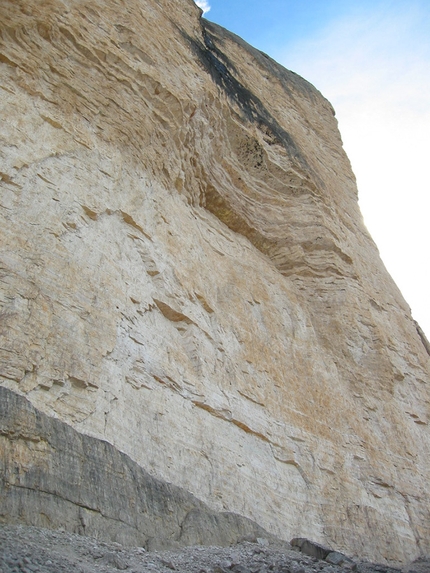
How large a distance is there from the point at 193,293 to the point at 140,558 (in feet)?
15.6

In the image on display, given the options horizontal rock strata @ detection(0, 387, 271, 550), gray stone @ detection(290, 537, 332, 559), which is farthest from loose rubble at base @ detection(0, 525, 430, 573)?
horizontal rock strata @ detection(0, 387, 271, 550)

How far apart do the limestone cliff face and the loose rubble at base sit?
900 mm

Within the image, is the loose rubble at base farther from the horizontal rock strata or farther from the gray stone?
the horizontal rock strata

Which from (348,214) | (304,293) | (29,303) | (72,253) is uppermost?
(348,214)

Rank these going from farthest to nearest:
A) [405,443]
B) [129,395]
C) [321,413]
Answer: [405,443]
[321,413]
[129,395]

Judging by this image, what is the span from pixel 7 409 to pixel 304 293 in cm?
846

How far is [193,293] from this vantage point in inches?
361

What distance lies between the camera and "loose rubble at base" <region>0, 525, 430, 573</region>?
4.03 metres

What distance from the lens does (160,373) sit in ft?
24.1

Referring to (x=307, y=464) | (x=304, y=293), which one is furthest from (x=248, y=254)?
(x=307, y=464)

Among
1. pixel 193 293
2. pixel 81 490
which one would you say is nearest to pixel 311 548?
pixel 81 490

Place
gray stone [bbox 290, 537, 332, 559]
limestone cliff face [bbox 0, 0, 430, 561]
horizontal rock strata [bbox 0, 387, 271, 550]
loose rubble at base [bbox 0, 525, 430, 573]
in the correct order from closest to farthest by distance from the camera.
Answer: loose rubble at base [bbox 0, 525, 430, 573] → horizontal rock strata [bbox 0, 387, 271, 550] → limestone cliff face [bbox 0, 0, 430, 561] → gray stone [bbox 290, 537, 332, 559]

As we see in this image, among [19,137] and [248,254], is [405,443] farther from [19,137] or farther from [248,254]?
[19,137]

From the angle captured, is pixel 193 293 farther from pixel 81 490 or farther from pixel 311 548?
pixel 81 490
